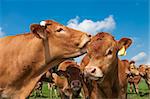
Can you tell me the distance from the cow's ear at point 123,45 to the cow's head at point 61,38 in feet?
3.58

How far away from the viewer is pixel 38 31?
7789 mm

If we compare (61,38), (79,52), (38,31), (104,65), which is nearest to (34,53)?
(38,31)

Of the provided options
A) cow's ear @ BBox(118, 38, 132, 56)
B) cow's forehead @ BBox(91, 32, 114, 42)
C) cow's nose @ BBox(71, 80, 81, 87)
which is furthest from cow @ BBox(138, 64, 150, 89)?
cow's forehead @ BBox(91, 32, 114, 42)

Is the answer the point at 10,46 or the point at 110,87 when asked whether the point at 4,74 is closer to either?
the point at 10,46

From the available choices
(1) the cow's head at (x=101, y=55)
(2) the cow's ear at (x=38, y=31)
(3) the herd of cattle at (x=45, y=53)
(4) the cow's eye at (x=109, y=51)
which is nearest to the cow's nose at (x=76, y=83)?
(3) the herd of cattle at (x=45, y=53)

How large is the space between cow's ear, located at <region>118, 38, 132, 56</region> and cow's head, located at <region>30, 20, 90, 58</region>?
43.0 inches

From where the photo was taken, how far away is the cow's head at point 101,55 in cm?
744

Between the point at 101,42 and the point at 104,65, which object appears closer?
the point at 104,65

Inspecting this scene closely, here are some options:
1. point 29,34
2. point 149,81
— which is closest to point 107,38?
point 29,34

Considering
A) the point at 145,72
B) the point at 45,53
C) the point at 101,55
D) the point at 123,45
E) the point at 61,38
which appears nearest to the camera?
the point at 101,55

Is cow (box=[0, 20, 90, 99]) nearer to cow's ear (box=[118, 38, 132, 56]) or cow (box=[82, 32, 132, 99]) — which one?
cow (box=[82, 32, 132, 99])

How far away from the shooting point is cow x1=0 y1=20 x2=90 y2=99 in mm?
7719

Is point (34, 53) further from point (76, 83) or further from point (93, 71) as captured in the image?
point (76, 83)

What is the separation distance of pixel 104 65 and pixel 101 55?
0.24 metres
